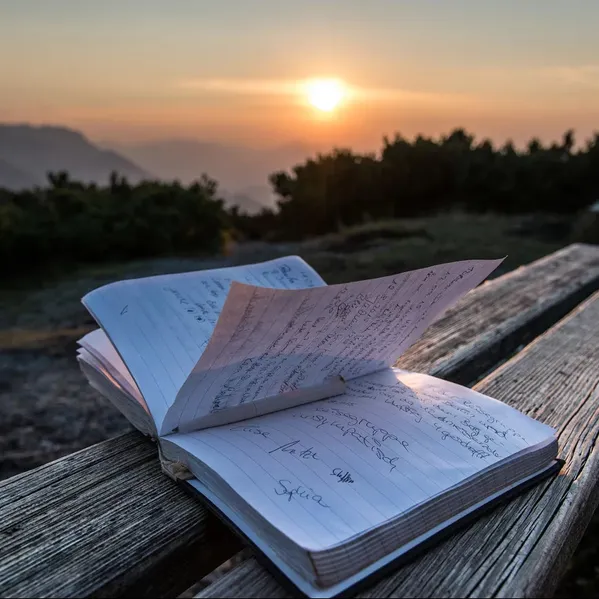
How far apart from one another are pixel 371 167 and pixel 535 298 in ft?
16.6

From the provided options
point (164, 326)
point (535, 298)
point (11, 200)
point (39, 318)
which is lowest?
point (39, 318)

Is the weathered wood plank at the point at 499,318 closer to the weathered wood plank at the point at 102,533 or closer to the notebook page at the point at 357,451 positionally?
the notebook page at the point at 357,451

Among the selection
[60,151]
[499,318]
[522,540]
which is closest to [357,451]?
[522,540]

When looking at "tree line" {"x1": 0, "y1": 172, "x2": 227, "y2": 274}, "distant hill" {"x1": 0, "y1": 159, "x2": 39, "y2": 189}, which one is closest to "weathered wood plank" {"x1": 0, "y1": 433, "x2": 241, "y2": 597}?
"tree line" {"x1": 0, "y1": 172, "x2": 227, "y2": 274}

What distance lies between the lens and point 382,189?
628 centimetres

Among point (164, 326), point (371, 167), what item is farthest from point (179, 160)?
point (164, 326)

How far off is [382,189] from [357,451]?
19.4ft

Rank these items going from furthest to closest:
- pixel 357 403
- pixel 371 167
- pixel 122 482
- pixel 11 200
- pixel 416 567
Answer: pixel 371 167, pixel 11 200, pixel 357 403, pixel 122 482, pixel 416 567

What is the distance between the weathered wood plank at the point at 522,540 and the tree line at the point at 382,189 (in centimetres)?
423

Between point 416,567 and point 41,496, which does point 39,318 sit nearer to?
point 41,496

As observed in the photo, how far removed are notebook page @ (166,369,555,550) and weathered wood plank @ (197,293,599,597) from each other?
4 cm

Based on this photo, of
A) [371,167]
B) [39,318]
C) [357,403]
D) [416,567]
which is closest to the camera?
[416,567]

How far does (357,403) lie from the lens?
2.23 ft

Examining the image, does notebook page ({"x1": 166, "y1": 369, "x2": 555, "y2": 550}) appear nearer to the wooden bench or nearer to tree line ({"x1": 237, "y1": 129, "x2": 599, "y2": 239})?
the wooden bench
